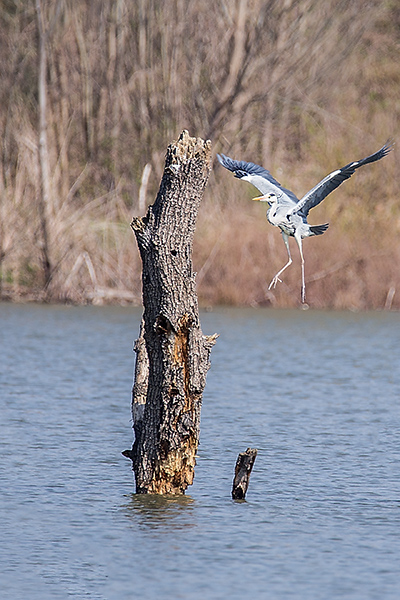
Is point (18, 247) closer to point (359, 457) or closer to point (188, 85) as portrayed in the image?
point (188, 85)

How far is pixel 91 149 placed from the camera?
31.6m

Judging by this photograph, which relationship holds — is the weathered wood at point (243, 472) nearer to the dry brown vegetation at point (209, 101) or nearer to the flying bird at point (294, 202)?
the flying bird at point (294, 202)

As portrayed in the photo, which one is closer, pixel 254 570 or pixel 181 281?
pixel 254 570

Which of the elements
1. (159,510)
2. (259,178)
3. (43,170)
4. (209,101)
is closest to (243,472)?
(159,510)

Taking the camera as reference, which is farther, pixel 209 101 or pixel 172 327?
pixel 209 101

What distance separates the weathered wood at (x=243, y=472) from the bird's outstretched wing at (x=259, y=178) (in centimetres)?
189

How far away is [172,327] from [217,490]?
188 centimetres

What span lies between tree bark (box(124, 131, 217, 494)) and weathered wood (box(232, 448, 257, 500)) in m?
0.39

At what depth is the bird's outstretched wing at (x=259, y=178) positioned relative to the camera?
8.11 m

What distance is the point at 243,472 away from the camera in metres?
8.70

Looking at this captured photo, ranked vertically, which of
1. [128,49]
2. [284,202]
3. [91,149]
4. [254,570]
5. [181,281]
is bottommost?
[254,570]

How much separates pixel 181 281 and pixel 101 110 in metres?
24.8

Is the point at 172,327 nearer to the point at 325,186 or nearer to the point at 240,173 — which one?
the point at 240,173

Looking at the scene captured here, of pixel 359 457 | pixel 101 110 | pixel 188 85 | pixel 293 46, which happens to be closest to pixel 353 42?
pixel 293 46
